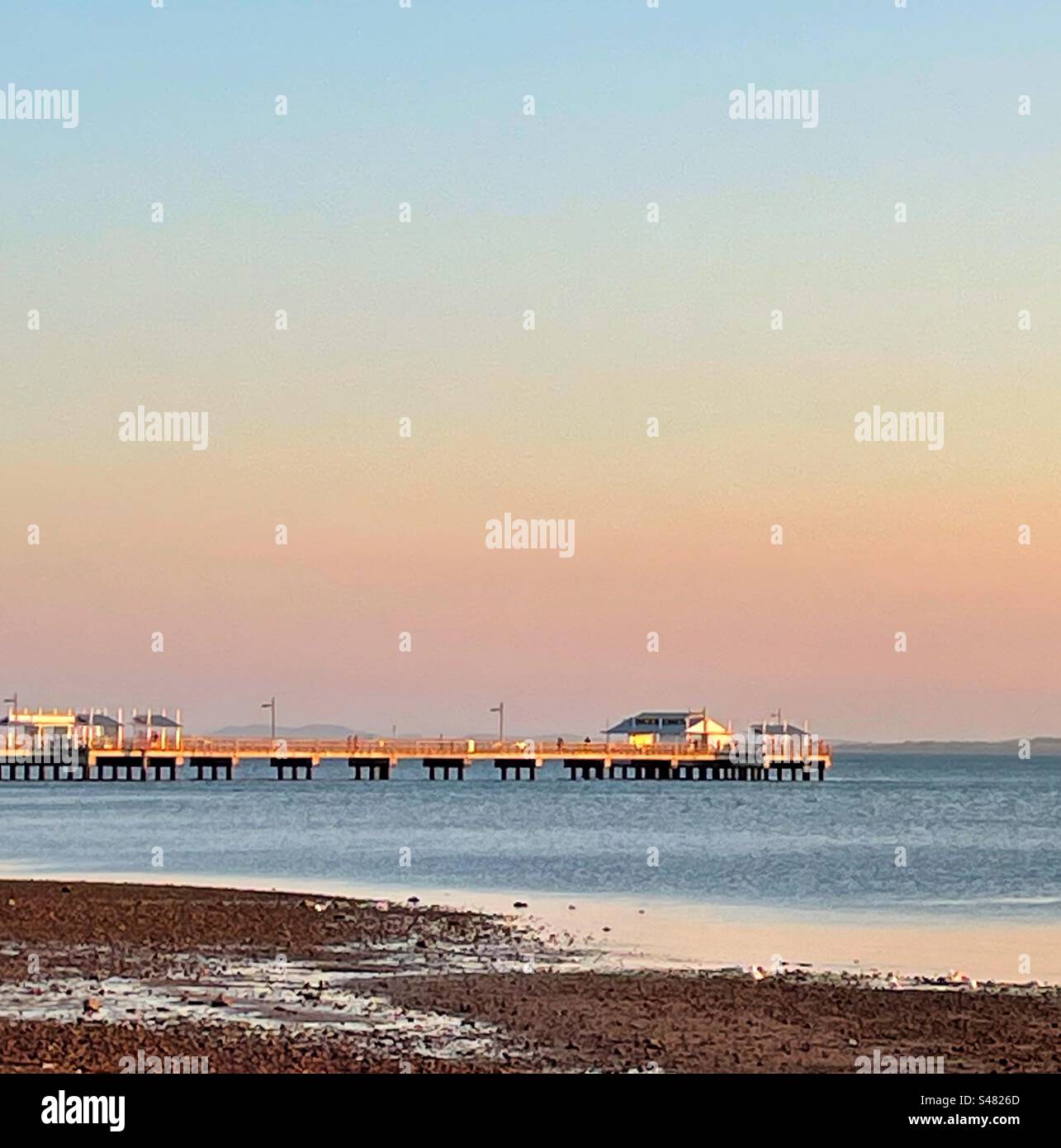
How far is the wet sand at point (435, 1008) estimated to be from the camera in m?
16.7

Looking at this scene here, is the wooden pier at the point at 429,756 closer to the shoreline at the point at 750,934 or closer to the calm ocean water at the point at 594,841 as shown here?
the calm ocean water at the point at 594,841

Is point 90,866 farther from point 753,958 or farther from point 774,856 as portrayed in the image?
point 753,958

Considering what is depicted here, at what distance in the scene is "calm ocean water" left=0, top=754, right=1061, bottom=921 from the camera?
41125 millimetres

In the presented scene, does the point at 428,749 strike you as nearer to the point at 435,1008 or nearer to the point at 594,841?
the point at 594,841

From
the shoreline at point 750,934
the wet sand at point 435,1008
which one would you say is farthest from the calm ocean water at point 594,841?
the wet sand at point 435,1008

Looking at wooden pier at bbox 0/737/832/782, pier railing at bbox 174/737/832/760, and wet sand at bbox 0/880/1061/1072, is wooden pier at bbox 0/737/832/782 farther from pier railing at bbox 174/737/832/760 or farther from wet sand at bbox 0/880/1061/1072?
wet sand at bbox 0/880/1061/1072

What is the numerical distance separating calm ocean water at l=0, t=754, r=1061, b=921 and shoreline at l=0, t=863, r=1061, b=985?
162 cm

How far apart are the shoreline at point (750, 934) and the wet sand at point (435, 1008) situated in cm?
119

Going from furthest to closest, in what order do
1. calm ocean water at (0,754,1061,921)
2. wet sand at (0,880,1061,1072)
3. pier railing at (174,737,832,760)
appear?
pier railing at (174,737,832,760), calm ocean water at (0,754,1061,921), wet sand at (0,880,1061,1072)

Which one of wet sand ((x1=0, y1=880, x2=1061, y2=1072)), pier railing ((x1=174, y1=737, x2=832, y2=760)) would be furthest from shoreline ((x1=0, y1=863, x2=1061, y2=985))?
pier railing ((x1=174, y1=737, x2=832, y2=760))

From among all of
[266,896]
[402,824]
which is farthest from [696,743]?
[266,896]

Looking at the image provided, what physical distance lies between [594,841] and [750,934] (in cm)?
2993

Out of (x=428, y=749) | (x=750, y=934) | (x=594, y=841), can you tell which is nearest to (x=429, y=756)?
(x=428, y=749)

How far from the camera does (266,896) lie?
34812 millimetres
